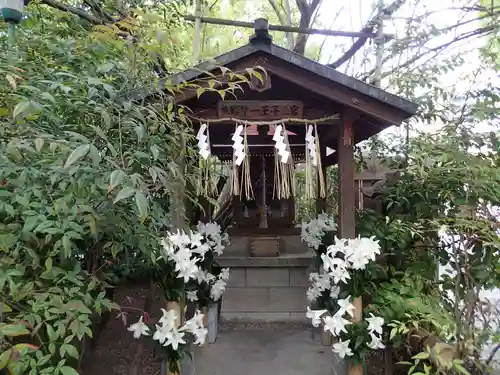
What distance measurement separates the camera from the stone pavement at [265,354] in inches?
173

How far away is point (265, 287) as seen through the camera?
618 centimetres

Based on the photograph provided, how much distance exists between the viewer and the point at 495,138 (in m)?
4.17

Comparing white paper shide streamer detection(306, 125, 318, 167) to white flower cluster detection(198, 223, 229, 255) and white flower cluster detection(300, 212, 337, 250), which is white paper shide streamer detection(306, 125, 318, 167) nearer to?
white flower cluster detection(300, 212, 337, 250)

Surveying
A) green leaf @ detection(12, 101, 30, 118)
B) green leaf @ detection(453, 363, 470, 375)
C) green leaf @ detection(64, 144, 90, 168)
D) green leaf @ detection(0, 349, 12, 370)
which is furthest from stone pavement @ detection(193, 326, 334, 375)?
green leaf @ detection(12, 101, 30, 118)

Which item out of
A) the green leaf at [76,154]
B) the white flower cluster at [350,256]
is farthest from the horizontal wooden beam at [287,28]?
the green leaf at [76,154]

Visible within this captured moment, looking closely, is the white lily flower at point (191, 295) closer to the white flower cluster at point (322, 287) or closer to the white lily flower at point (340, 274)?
the white flower cluster at point (322, 287)

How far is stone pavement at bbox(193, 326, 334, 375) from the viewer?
4.39 m

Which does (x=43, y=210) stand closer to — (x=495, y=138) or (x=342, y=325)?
(x=342, y=325)

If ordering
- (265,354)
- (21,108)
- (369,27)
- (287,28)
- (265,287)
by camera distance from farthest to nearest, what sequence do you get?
(369,27)
(265,287)
(287,28)
(265,354)
(21,108)

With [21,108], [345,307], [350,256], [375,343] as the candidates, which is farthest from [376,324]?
[21,108]

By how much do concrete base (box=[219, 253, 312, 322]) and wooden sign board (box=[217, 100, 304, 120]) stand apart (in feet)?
9.92

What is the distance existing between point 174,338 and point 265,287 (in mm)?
2979

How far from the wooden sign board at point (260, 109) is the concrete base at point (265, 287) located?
3.02 m

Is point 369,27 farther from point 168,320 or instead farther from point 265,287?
point 168,320
